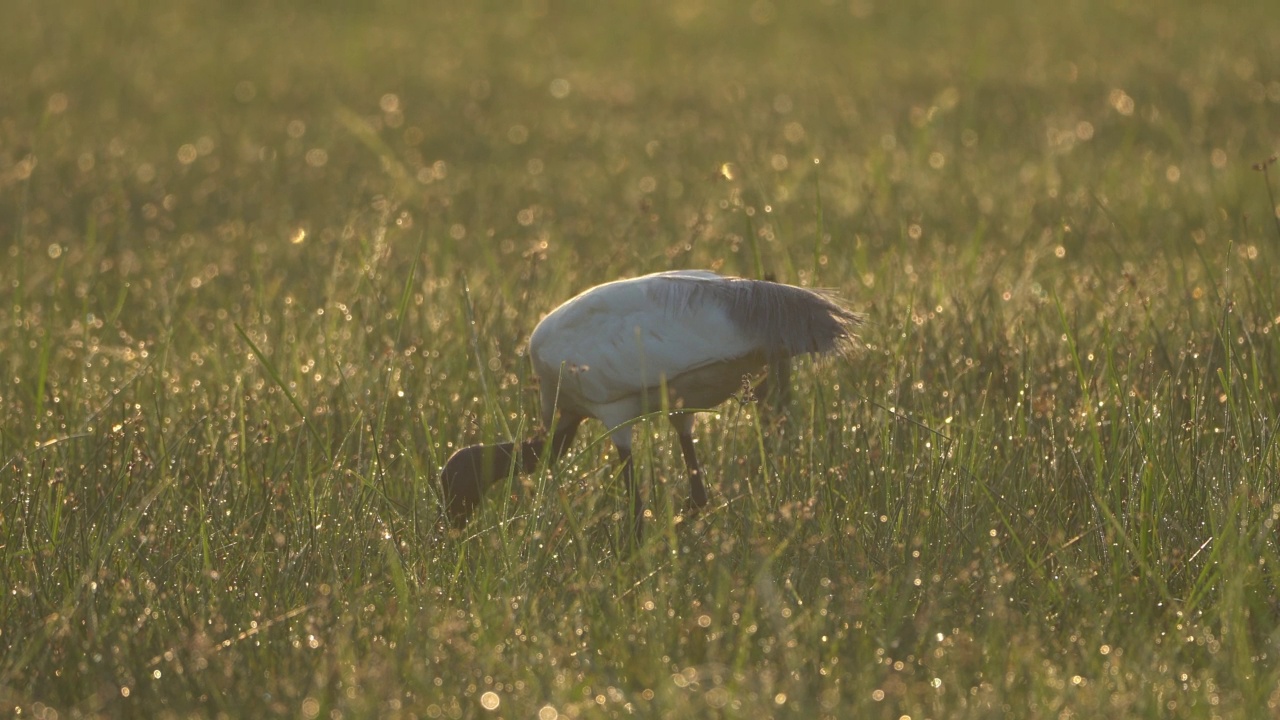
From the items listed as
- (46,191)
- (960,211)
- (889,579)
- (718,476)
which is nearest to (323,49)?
(46,191)

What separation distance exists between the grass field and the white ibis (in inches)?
6.4

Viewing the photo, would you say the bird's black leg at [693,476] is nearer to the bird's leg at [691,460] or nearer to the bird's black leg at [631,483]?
the bird's leg at [691,460]

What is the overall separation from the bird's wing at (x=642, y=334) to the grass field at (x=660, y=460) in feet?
0.69

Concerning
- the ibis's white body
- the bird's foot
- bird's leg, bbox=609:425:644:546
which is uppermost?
the ibis's white body

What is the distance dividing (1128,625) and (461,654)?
1.23m

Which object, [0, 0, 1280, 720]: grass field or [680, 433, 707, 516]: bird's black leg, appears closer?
[0, 0, 1280, 720]: grass field

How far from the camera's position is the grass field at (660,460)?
2.77 metres

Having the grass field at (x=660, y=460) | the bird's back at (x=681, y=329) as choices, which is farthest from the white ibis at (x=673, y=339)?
the grass field at (x=660, y=460)

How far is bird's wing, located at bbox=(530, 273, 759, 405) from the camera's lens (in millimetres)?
3463

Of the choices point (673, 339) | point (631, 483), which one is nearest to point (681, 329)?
point (673, 339)

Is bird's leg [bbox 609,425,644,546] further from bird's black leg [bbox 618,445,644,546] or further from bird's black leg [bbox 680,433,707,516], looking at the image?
bird's black leg [bbox 680,433,707,516]

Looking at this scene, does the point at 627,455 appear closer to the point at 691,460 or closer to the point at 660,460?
the point at 691,460

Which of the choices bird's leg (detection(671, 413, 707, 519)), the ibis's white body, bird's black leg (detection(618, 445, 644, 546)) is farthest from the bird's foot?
the ibis's white body

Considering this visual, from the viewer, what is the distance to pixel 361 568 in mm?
3338
